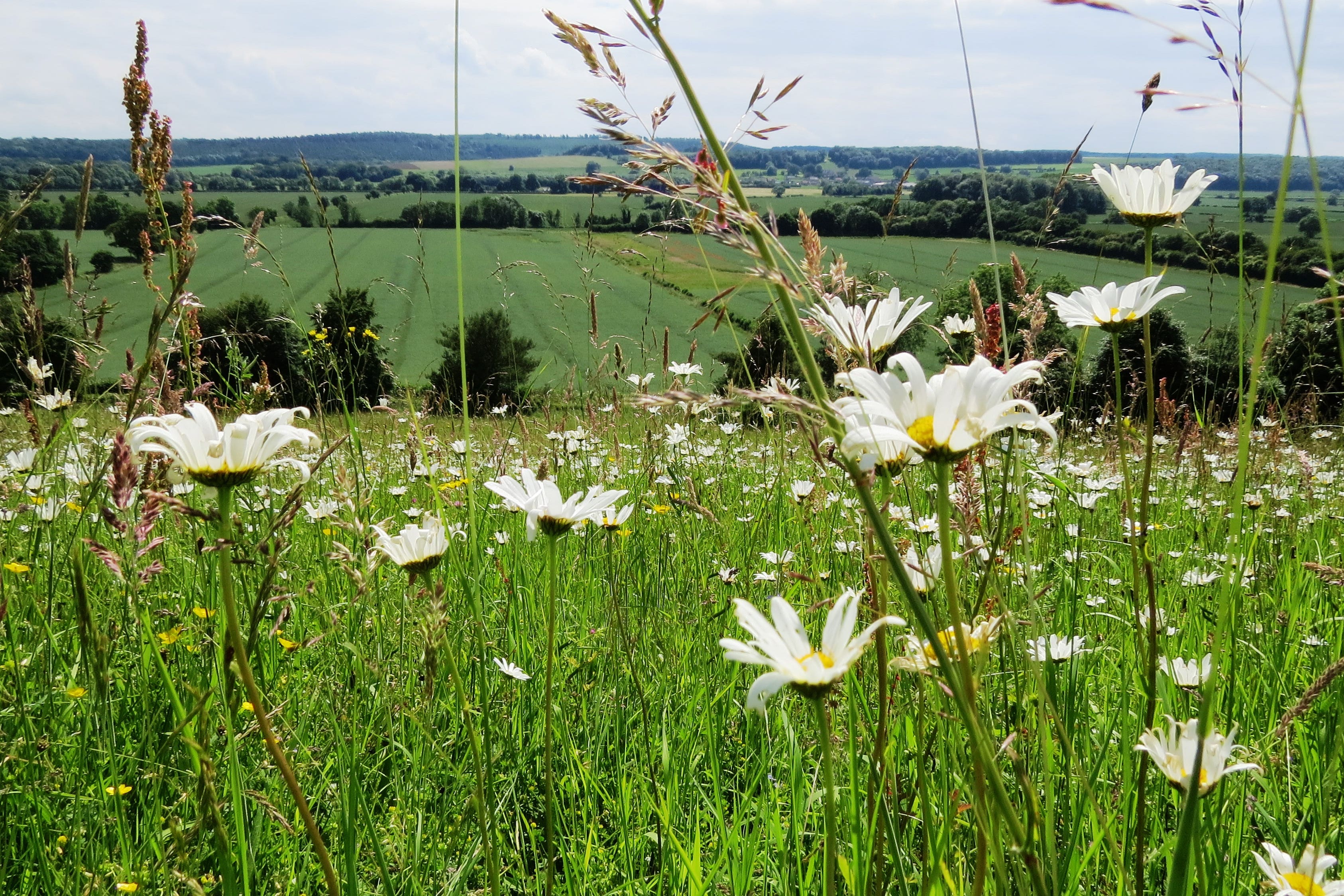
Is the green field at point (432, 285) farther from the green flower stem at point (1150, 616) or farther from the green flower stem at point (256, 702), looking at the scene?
the green flower stem at point (256, 702)

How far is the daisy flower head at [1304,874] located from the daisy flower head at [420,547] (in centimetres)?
128

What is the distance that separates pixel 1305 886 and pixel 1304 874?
0.5 inches

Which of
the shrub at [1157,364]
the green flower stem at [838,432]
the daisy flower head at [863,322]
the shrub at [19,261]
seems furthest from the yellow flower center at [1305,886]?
the shrub at [1157,364]

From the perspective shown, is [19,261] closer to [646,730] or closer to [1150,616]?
[646,730]

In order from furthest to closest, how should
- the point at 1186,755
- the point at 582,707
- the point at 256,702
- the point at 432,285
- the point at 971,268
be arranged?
the point at 432,285
the point at 971,268
the point at 582,707
the point at 1186,755
the point at 256,702

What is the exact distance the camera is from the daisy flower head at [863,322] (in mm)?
885

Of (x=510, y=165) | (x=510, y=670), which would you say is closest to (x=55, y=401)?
(x=510, y=670)

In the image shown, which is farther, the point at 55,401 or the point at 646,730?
the point at 55,401

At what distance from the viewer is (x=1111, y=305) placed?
154 cm

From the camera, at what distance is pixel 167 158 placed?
69.2 inches

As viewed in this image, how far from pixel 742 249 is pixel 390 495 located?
356 centimetres

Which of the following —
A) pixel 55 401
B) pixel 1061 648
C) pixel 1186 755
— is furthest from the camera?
pixel 55 401

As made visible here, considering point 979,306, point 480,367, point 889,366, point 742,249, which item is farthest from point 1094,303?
point 480,367

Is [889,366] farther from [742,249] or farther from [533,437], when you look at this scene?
[533,437]
